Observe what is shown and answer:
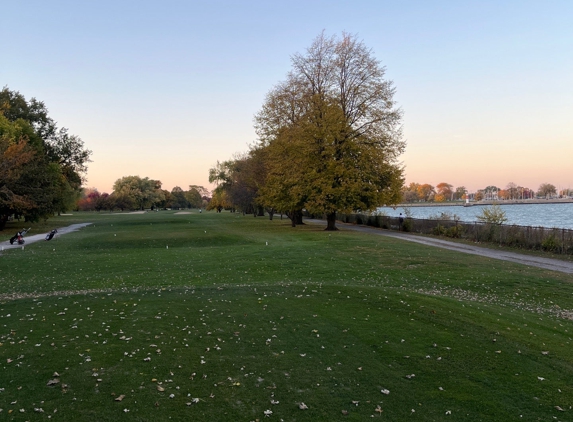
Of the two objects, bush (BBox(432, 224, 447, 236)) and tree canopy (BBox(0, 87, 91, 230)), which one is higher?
tree canopy (BBox(0, 87, 91, 230))

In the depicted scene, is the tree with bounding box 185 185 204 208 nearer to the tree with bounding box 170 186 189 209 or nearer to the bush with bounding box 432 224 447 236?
the tree with bounding box 170 186 189 209

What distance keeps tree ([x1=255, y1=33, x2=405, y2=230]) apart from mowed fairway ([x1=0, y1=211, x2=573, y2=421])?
20.8 metres

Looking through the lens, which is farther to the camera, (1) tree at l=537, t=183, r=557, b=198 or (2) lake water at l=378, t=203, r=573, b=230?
(1) tree at l=537, t=183, r=557, b=198

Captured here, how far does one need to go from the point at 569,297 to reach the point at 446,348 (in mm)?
7051

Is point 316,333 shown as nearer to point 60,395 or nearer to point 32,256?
point 60,395

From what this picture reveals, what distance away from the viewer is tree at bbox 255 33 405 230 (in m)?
34.5

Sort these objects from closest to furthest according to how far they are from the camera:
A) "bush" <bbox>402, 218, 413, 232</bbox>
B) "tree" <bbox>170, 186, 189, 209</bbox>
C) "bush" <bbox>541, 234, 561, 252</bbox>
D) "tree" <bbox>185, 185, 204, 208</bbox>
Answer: "bush" <bbox>541, 234, 561, 252</bbox> < "bush" <bbox>402, 218, 413, 232</bbox> < "tree" <bbox>170, 186, 189, 209</bbox> < "tree" <bbox>185, 185, 204, 208</bbox>

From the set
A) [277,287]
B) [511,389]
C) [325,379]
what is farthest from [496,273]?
[325,379]

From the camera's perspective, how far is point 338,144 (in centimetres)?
3584

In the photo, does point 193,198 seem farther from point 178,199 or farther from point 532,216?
point 532,216

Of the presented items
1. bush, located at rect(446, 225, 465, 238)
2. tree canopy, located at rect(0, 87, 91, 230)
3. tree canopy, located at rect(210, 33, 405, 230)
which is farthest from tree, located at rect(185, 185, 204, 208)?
bush, located at rect(446, 225, 465, 238)

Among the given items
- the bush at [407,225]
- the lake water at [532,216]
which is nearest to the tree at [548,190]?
the lake water at [532,216]

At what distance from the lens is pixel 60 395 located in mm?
5227

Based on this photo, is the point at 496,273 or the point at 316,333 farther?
the point at 496,273
